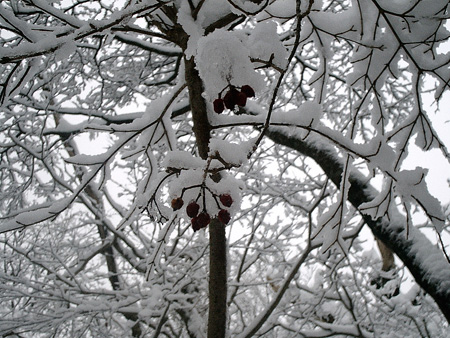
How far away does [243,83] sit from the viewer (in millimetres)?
969

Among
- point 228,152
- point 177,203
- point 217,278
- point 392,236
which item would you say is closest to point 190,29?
point 228,152

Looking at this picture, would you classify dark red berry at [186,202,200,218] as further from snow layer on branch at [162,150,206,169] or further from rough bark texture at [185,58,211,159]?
rough bark texture at [185,58,211,159]

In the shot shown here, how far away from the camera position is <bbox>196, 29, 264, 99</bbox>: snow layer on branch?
0.94 metres

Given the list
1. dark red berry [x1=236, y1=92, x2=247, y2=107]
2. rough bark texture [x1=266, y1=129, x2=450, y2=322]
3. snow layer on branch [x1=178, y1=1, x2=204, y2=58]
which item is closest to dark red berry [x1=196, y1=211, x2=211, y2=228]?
dark red berry [x1=236, y1=92, x2=247, y2=107]

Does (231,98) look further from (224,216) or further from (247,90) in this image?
(224,216)

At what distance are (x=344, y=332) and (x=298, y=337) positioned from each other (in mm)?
504

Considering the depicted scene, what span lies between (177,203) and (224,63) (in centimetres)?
48

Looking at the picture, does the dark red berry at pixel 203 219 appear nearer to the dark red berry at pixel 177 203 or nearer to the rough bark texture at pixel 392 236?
the dark red berry at pixel 177 203

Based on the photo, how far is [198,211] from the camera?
1.11 metres

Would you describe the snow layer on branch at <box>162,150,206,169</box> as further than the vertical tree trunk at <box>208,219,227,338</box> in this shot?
No

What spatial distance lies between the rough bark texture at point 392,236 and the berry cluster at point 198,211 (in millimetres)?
906

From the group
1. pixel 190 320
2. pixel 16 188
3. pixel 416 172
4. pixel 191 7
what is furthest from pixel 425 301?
pixel 16 188

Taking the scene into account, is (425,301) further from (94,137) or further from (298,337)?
(94,137)

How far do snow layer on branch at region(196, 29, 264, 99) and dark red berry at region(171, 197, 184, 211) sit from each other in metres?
0.38
